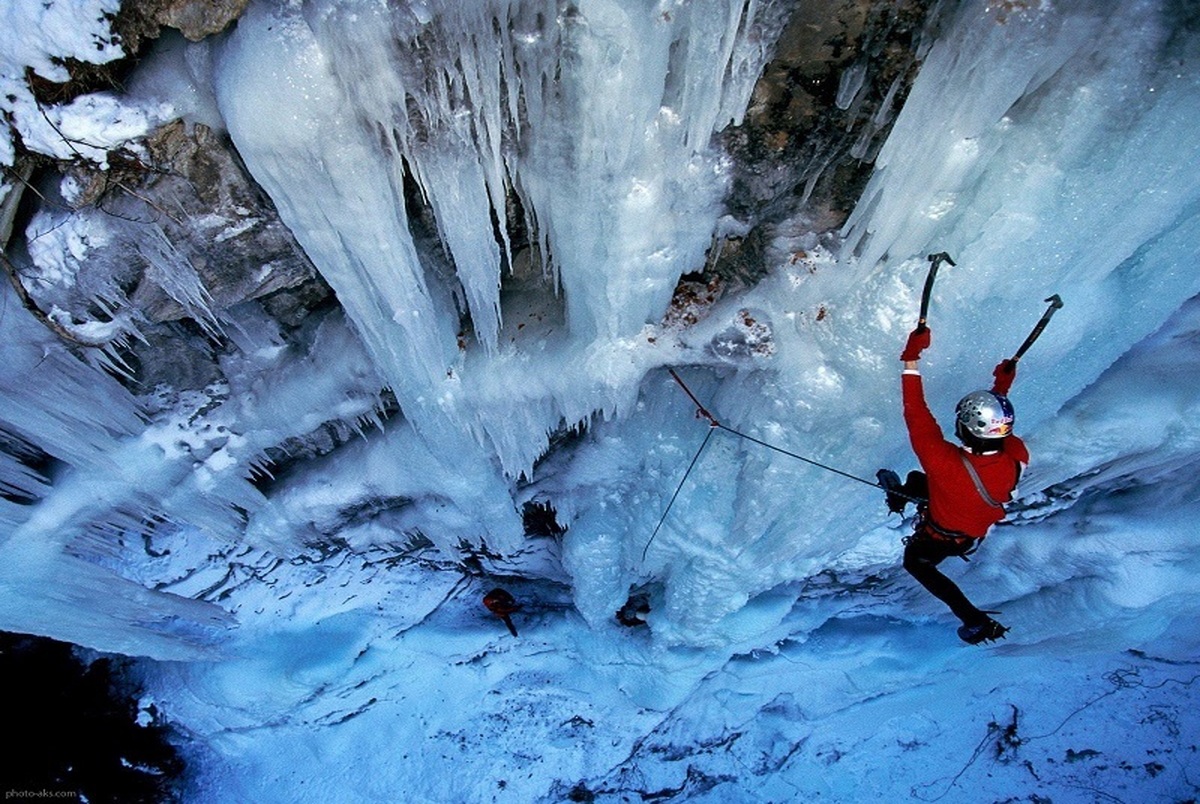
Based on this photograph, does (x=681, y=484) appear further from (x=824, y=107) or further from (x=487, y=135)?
(x=487, y=135)

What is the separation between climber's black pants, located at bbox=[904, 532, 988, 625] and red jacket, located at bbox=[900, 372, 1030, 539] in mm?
434

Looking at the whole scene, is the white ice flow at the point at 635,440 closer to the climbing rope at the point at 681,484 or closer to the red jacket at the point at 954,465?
the climbing rope at the point at 681,484

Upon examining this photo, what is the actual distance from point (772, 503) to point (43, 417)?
3.88 meters

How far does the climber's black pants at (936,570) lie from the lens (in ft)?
11.1

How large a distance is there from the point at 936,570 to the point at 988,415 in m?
1.23

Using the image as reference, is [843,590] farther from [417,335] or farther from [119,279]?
[119,279]

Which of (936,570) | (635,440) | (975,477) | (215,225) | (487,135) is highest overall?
(215,225)

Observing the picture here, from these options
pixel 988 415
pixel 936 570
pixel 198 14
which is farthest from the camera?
pixel 936 570

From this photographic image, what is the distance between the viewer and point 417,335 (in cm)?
320

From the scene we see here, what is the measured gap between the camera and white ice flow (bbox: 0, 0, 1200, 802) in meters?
2.37

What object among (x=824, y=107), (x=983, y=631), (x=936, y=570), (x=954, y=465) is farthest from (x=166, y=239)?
(x=983, y=631)

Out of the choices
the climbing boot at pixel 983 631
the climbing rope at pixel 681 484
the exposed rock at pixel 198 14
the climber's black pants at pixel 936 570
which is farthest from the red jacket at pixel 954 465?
the exposed rock at pixel 198 14

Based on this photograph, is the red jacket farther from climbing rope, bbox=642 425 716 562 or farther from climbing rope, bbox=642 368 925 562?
climbing rope, bbox=642 425 716 562

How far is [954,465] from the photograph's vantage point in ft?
9.14
